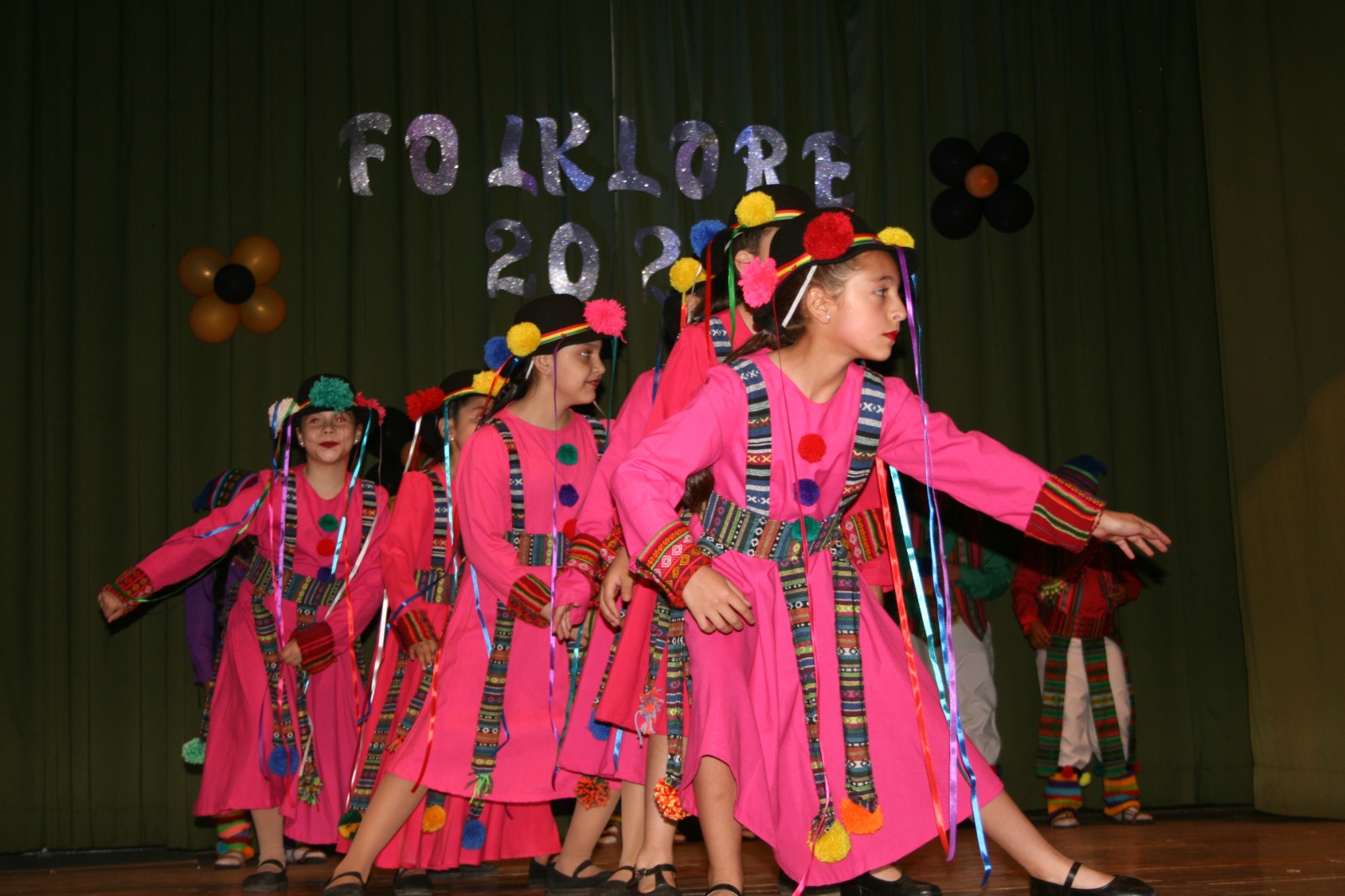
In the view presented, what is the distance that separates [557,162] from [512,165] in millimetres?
198

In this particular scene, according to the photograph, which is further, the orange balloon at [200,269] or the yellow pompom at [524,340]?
the orange balloon at [200,269]

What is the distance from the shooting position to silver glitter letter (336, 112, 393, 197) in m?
5.34

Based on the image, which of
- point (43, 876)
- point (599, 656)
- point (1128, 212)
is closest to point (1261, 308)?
point (1128, 212)

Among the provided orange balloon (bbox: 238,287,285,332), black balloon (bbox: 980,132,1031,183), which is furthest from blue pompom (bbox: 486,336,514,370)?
black balloon (bbox: 980,132,1031,183)

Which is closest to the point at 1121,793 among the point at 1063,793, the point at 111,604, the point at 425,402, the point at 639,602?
the point at 1063,793

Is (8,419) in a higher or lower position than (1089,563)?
higher

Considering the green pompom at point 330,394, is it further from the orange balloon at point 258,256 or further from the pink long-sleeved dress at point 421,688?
the orange balloon at point 258,256

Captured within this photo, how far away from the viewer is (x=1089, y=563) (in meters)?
5.02

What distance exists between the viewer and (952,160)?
545cm

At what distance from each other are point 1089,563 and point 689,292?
2.50 m

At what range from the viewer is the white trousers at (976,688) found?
5.05 metres

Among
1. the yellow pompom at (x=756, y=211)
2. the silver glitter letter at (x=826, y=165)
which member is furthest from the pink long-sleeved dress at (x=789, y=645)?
the silver glitter letter at (x=826, y=165)

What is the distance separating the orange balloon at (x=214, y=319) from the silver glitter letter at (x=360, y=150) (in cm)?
74

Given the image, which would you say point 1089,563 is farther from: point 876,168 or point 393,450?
point 393,450
